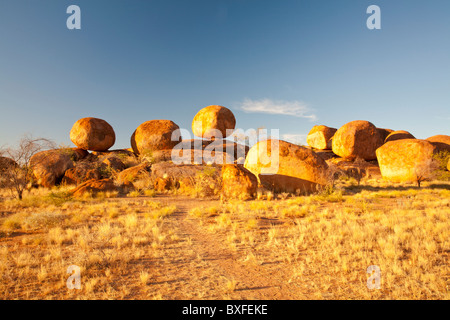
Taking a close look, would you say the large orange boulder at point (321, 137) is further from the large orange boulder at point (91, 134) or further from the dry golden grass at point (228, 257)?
the large orange boulder at point (91, 134)

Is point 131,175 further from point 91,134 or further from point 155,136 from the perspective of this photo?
point 91,134

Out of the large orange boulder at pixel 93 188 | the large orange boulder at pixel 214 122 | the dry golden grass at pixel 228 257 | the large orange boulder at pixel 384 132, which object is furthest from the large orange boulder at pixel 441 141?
the large orange boulder at pixel 93 188

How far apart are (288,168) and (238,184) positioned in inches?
109

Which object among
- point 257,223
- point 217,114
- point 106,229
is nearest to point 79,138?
point 217,114

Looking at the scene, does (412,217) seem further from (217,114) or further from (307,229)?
(217,114)

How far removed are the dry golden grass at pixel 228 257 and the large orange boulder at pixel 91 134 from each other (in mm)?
15225

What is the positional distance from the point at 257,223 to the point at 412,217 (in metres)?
4.19

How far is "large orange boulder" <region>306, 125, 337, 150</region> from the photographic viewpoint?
25.4 m

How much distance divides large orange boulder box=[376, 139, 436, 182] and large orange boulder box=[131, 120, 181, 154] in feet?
52.7

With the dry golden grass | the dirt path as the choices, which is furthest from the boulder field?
the dirt path

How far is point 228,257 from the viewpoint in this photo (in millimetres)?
4012

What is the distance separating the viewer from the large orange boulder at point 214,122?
20.1 meters

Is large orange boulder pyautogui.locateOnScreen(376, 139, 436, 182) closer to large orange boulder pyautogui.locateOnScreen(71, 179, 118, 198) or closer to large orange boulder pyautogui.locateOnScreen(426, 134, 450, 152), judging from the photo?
large orange boulder pyautogui.locateOnScreen(426, 134, 450, 152)
